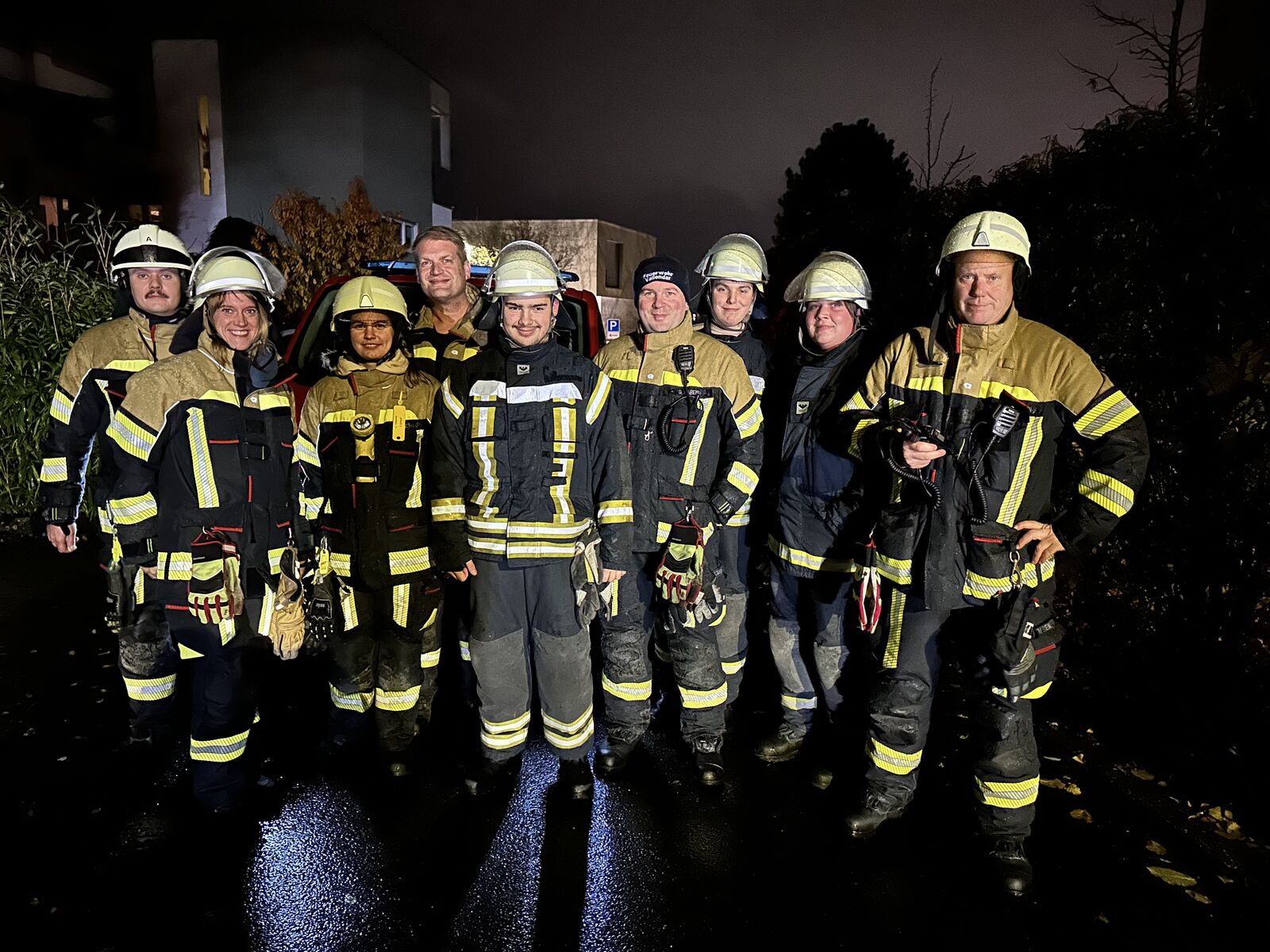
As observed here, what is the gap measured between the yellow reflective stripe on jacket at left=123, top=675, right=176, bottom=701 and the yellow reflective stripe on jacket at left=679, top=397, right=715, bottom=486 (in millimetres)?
2611

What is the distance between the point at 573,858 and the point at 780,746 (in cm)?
125

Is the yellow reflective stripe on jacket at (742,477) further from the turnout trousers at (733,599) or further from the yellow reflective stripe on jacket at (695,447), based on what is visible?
the turnout trousers at (733,599)

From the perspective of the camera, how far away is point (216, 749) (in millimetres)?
3203

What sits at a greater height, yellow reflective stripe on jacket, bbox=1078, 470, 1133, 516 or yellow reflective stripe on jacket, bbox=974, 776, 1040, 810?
yellow reflective stripe on jacket, bbox=1078, 470, 1133, 516

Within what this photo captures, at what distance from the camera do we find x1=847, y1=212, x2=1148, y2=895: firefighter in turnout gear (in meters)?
2.79

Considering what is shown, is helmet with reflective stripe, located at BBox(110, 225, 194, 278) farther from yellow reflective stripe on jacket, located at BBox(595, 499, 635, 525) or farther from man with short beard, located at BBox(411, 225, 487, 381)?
yellow reflective stripe on jacket, located at BBox(595, 499, 635, 525)

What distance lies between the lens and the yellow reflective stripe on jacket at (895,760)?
3.14 metres

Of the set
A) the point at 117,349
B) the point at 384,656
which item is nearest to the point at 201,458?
the point at 384,656

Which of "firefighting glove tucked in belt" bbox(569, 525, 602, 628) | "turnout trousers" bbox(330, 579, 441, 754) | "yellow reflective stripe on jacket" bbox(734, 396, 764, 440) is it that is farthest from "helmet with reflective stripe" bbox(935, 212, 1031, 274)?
"turnout trousers" bbox(330, 579, 441, 754)

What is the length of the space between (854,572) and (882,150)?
2570cm

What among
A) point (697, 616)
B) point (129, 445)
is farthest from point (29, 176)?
point (697, 616)

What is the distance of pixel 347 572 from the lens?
3404 millimetres

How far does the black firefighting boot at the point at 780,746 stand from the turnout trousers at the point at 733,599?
278mm

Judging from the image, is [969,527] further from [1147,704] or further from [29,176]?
[29,176]
